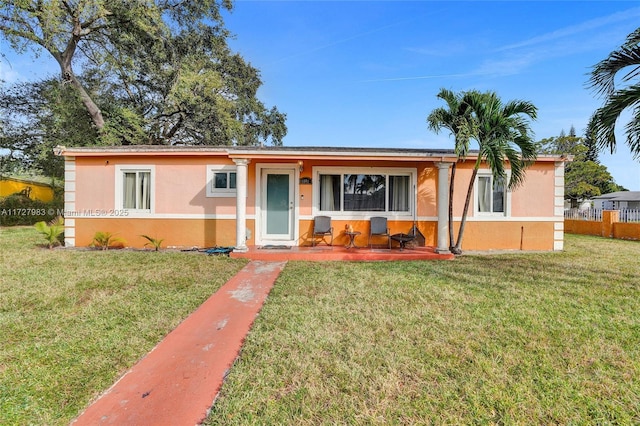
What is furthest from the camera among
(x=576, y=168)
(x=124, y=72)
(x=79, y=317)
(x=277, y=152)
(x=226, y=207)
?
(x=576, y=168)

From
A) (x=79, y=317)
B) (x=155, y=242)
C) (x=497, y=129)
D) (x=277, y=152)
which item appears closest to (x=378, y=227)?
(x=277, y=152)

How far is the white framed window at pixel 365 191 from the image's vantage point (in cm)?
898

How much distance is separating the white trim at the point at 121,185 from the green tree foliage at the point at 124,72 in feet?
31.2

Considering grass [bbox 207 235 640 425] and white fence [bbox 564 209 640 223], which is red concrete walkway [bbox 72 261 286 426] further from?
white fence [bbox 564 209 640 223]

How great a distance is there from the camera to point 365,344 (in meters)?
3.21

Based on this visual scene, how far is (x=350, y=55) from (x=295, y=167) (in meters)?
8.66

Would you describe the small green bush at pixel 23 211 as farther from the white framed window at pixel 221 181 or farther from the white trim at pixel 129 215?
the white framed window at pixel 221 181

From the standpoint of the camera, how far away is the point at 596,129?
6.08m

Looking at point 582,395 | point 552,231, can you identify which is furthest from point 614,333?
point 552,231

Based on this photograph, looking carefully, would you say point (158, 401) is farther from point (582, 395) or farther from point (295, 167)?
point (295, 167)

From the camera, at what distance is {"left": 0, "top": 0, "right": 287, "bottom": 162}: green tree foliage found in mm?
15188

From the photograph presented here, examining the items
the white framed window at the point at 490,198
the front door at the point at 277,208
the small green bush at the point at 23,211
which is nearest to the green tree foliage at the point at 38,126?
the small green bush at the point at 23,211

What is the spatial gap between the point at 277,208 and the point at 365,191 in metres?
2.79

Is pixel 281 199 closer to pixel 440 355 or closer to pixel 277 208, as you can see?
pixel 277 208
